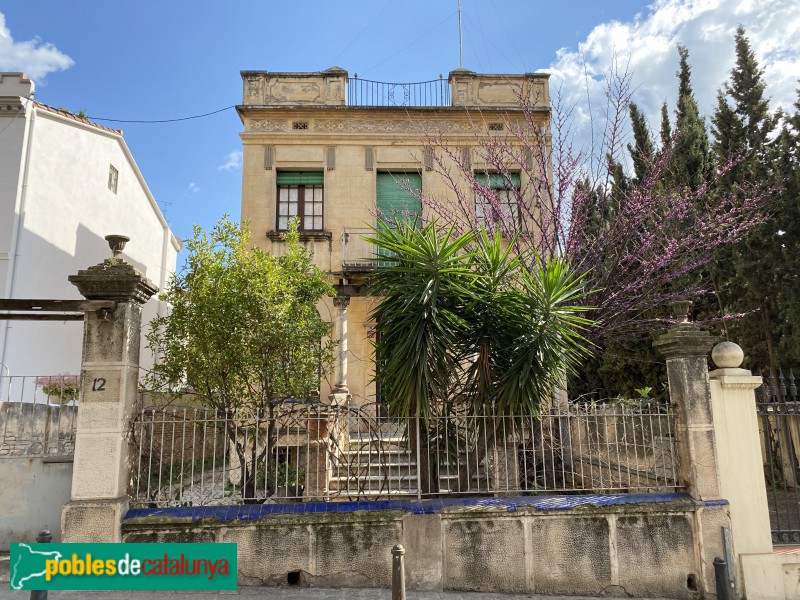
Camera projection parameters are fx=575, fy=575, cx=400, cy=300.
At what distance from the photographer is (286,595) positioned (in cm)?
566

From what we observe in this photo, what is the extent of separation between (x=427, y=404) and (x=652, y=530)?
8.94ft

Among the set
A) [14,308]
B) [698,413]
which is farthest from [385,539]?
[14,308]

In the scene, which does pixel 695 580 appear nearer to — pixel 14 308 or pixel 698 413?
pixel 698 413

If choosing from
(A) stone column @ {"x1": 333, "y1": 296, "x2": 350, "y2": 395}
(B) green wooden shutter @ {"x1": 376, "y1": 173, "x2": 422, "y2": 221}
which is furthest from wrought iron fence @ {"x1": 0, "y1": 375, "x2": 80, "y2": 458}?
(B) green wooden shutter @ {"x1": 376, "y1": 173, "x2": 422, "y2": 221}

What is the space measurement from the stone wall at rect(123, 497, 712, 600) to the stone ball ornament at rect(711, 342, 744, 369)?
1.60m

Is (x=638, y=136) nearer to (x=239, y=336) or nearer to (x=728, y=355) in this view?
(x=728, y=355)

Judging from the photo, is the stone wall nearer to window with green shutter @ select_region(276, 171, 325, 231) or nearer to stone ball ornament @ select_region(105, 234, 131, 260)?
stone ball ornament @ select_region(105, 234, 131, 260)

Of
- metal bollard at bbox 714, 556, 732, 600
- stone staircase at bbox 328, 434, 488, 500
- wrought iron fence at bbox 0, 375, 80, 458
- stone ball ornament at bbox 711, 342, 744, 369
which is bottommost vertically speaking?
metal bollard at bbox 714, 556, 732, 600

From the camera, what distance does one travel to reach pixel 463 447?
23.6 ft

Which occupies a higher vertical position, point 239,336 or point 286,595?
point 239,336

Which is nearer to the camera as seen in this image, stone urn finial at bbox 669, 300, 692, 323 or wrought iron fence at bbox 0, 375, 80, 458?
wrought iron fence at bbox 0, 375, 80, 458

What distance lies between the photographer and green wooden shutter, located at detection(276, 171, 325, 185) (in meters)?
14.5

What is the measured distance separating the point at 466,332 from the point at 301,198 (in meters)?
8.63

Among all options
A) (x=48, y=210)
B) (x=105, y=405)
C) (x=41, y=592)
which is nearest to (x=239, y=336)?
(x=105, y=405)
